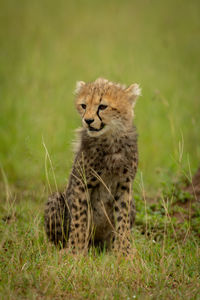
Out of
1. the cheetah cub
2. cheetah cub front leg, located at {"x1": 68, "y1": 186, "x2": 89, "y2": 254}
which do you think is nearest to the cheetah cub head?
the cheetah cub

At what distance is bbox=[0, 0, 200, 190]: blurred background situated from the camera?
5.81 meters

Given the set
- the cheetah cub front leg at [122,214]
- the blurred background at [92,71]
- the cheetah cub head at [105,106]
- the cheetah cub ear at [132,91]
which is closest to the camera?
the cheetah cub head at [105,106]

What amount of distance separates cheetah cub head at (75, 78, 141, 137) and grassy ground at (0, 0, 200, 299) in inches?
13.8

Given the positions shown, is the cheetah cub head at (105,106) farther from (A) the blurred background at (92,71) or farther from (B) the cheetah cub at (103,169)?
(A) the blurred background at (92,71)

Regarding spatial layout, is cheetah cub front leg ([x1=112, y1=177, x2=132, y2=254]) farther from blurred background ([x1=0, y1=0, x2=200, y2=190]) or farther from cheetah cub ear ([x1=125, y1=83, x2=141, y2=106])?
blurred background ([x1=0, y1=0, x2=200, y2=190])

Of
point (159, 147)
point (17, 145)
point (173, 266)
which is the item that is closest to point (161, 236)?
point (173, 266)

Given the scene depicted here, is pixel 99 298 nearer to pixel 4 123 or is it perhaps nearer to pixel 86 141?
pixel 86 141

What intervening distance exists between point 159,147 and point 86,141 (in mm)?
3055

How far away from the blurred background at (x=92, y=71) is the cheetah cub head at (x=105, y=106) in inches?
18.8

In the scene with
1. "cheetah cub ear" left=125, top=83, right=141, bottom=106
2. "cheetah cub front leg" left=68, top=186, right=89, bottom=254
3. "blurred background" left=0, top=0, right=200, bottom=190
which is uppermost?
"blurred background" left=0, top=0, right=200, bottom=190

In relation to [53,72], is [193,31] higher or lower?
higher

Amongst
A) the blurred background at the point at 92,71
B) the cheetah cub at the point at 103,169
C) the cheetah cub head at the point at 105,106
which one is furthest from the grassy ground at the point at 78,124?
the cheetah cub head at the point at 105,106

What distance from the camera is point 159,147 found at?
6.24m

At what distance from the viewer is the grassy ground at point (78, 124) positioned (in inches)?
98.6
